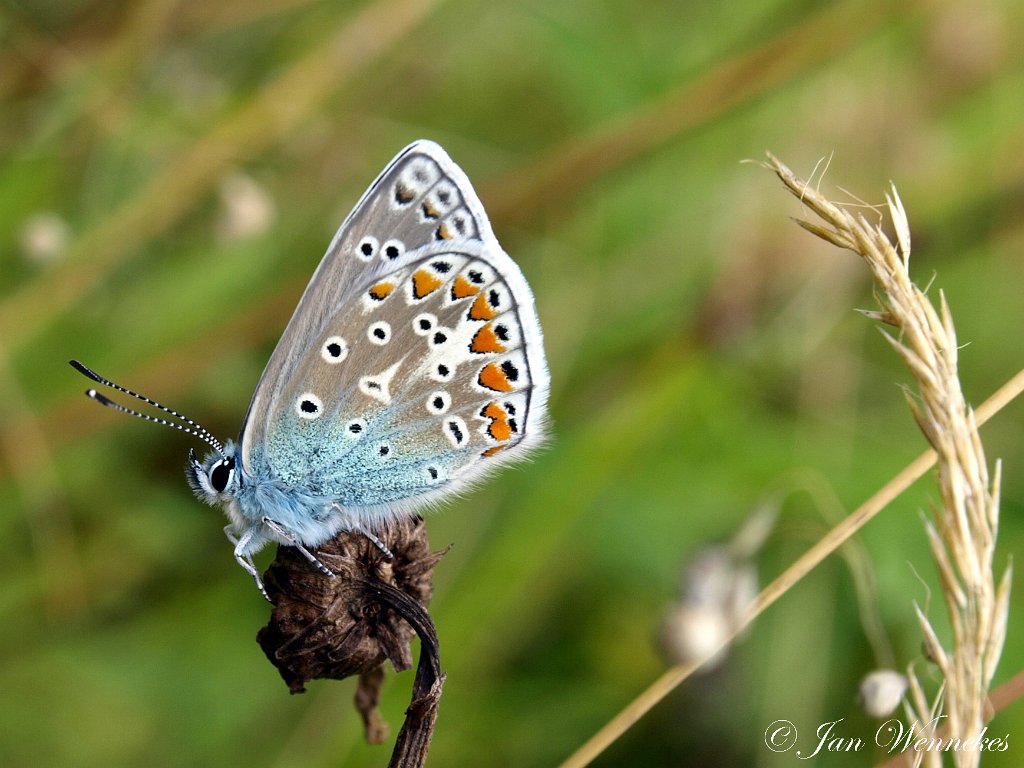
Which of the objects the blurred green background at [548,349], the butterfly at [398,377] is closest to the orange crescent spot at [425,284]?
the butterfly at [398,377]

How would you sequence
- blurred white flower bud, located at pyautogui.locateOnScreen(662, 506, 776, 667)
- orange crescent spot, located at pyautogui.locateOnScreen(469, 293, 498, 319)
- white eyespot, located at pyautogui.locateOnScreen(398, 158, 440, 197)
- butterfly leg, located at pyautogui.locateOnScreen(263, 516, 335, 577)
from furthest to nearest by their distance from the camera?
orange crescent spot, located at pyautogui.locateOnScreen(469, 293, 498, 319) < white eyespot, located at pyautogui.locateOnScreen(398, 158, 440, 197) < blurred white flower bud, located at pyautogui.locateOnScreen(662, 506, 776, 667) < butterfly leg, located at pyautogui.locateOnScreen(263, 516, 335, 577)

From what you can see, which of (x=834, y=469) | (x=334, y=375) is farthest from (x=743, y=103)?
(x=334, y=375)

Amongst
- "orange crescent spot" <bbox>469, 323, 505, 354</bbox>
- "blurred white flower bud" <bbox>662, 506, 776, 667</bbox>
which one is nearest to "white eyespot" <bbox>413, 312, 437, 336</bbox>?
"orange crescent spot" <bbox>469, 323, 505, 354</bbox>

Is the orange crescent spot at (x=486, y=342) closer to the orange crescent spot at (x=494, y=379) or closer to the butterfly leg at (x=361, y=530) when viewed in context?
the orange crescent spot at (x=494, y=379)

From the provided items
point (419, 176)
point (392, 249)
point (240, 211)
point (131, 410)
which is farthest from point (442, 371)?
point (240, 211)

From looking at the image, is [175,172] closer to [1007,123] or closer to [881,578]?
[881,578]

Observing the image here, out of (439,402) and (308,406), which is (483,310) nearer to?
(439,402)

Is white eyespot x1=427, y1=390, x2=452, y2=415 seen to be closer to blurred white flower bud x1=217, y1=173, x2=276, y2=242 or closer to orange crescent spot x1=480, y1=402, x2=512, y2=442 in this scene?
orange crescent spot x1=480, y1=402, x2=512, y2=442
